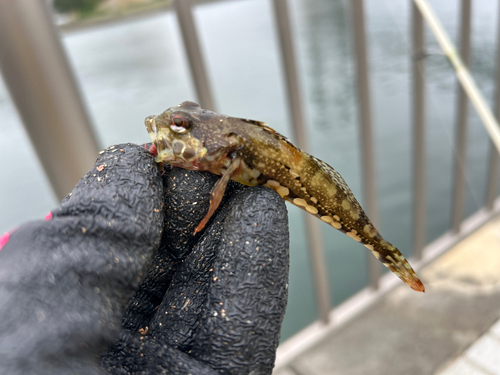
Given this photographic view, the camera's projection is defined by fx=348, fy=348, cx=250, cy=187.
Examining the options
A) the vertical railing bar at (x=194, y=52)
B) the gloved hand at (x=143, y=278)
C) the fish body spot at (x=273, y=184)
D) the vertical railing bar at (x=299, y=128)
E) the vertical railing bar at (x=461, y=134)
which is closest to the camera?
the gloved hand at (x=143, y=278)

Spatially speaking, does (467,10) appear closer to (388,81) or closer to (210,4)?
(388,81)

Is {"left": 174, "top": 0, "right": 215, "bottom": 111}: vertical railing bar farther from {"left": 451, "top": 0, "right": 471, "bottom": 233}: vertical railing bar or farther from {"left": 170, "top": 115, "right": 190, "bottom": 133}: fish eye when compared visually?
{"left": 451, "top": 0, "right": 471, "bottom": 233}: vertical railing bar

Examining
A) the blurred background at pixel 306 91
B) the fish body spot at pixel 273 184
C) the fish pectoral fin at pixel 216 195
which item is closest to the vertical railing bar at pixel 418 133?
the blurred background at pixel 306 91

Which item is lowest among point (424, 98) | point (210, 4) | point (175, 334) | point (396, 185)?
point (396, 185)

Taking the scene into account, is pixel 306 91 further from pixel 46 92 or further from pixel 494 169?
pixel 46 92

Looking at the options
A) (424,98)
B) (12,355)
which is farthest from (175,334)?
(424,98)

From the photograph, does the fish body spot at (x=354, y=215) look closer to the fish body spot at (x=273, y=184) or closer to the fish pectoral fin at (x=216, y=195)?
the fish body spot at (x=273, y=184)

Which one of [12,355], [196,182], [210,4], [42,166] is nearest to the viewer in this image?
[12,355]
